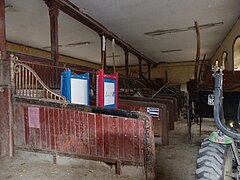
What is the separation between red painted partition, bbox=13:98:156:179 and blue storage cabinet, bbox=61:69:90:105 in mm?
560

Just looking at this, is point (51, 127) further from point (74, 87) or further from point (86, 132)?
point (74, 87)

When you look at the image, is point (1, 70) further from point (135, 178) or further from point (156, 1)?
point (156, 1)

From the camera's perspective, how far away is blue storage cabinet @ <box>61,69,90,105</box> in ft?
10.0

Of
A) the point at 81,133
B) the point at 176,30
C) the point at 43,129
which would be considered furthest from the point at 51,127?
the point at 176,30

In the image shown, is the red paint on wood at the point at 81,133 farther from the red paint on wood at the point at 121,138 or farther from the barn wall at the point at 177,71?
the barn wall at the point at 177,71

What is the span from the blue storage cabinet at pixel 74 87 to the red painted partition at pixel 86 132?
560 mm

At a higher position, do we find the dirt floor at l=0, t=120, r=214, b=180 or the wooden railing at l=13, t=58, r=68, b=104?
the wooden railing at l=13, t=58, r=68, b=104

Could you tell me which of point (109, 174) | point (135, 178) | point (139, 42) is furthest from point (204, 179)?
point (139, 42)

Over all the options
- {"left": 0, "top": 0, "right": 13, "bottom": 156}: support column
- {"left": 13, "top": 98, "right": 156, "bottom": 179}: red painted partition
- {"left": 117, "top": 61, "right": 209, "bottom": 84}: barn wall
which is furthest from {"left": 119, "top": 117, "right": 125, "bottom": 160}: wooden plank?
{"left": 117, "top": 61, "right": 209, "bottom": 84}: barn wall

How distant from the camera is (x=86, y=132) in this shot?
7.77ft

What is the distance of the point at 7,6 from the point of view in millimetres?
5211

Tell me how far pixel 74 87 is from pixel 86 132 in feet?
3.29

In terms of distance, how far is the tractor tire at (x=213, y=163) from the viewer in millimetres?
1215

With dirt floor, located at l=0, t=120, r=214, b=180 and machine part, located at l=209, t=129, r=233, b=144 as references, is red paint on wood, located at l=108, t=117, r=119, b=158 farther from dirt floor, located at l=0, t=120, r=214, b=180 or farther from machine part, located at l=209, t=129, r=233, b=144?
machine part, located at l=209, t=129, r=233, b=144
